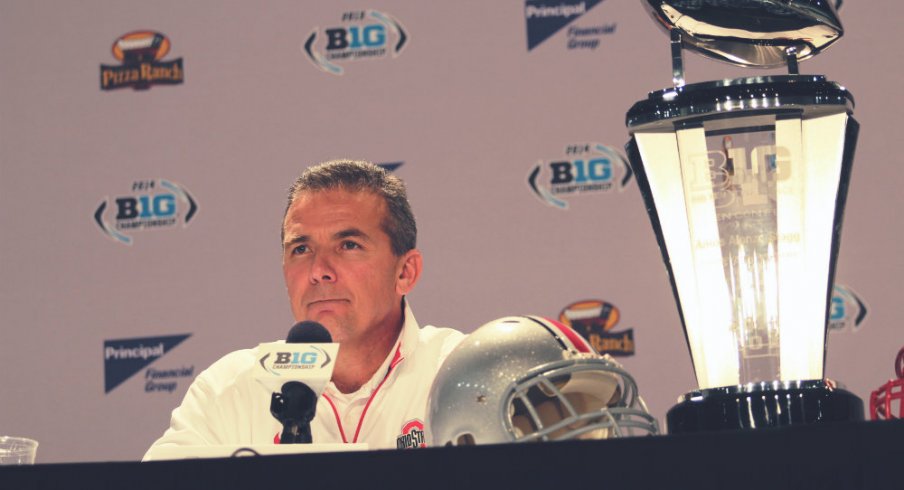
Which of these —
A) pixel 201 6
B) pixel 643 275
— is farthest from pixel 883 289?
pixel 201 6

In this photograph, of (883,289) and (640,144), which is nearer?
(640,144)

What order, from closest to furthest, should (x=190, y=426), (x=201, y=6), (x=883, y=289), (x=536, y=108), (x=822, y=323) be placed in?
(x=822, y=323) → (x=190, y=426) → (x=883, y=289) → (x=536, y=108) → (x=201, y=6)

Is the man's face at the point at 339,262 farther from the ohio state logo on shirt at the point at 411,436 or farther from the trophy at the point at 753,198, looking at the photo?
the trophy at the point at 753,198

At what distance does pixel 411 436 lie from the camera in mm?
2010

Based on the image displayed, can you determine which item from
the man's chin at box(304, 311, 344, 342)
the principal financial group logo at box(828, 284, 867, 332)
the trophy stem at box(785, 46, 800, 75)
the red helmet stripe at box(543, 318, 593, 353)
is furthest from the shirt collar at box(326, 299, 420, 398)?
the principal financial group logo at box(828, 284, 867, 332)

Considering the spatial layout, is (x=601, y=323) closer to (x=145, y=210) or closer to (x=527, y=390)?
(x=145, y=210)

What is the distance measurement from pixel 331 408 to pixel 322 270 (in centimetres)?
28

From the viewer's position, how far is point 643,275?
3268 mm

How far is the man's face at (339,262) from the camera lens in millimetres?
2184

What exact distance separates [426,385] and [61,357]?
Answer: 172 cm

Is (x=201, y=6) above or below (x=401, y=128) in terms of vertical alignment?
above

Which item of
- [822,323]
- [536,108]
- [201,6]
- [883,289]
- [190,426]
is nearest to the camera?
[822,323]

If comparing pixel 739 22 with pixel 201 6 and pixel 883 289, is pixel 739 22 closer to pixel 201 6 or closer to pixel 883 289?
pixel 883 289

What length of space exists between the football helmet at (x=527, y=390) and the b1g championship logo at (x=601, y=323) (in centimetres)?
195
